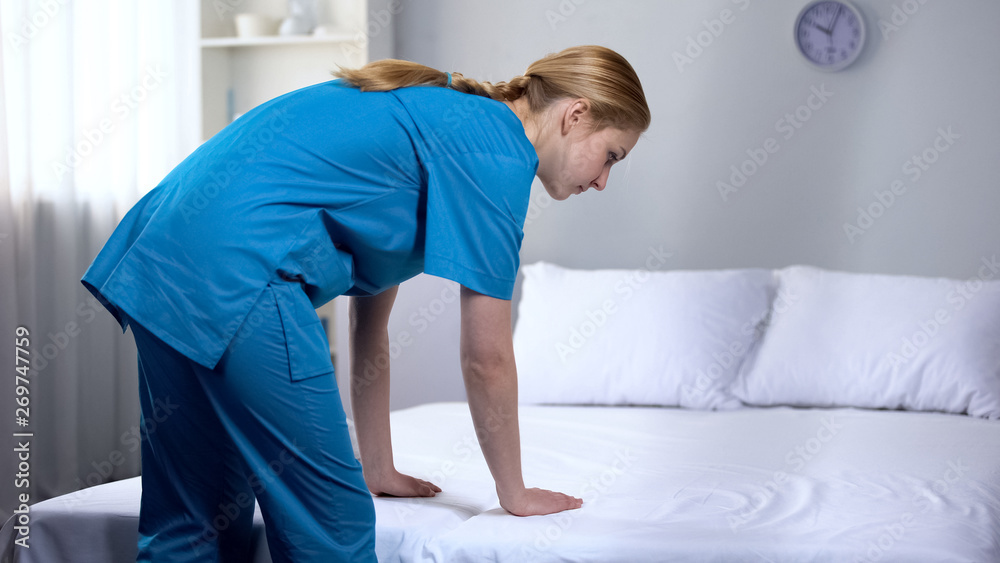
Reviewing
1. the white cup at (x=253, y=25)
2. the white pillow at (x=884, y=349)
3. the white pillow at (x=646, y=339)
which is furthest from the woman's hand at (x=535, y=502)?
the white cup at (x=253, y=25)

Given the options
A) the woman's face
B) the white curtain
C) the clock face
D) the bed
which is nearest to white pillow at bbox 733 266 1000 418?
the bed

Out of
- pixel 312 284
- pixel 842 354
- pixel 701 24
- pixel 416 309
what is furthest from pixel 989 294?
pixel 312 284

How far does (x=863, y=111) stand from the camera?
8.78ft

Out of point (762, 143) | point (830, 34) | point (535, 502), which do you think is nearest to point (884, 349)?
point (762, 143)

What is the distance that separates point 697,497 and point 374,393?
1.94 ft

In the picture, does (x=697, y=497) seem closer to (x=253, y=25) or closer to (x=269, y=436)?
(x=269, y=436)

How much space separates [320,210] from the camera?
41.4 inches

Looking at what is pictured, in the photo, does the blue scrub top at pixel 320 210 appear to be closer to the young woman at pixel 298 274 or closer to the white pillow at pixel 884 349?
the young woman at pixel 298 274

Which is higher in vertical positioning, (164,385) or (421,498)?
(164,385)

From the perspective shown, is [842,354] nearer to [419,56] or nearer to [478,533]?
[478,533]

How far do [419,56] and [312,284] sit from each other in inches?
87.0

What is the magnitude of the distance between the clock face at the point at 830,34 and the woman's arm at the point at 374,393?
185cm

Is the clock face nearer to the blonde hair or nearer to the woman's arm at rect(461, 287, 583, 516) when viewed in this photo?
the blonde hair

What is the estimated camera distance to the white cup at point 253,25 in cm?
315
